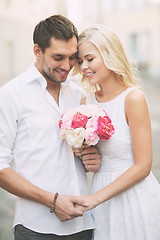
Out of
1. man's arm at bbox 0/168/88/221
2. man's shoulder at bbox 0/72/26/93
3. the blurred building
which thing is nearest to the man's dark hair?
man's shoulder at bbox 0/72/26/93

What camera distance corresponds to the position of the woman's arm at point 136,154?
2001 millimetres

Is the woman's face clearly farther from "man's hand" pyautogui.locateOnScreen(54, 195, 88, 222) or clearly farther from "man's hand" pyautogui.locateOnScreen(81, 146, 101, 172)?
"man's hand" pyautogui.locateOnScreen(54, 195, 88, 222)

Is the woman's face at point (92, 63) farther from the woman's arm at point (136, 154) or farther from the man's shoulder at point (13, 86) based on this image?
the man's shoulder at point (13, 86)

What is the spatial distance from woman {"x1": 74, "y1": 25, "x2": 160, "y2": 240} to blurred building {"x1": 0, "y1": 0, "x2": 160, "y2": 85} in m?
2.40

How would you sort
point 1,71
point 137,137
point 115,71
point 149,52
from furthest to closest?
1. point 149,52
2. point 1,71
3. point 115,71
4. point 137,137

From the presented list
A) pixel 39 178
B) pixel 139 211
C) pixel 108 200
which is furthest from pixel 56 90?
pixel 139 211

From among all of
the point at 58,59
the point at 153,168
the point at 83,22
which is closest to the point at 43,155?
the point at 58,59

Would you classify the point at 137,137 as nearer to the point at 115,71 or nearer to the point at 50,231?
A: the point at 115,71

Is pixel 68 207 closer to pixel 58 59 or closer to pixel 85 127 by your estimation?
pixel 85 127

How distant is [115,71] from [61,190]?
0.89m

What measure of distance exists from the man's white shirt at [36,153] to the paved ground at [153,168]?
7.55 ft

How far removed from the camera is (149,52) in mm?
11242

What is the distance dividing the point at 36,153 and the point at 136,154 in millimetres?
649

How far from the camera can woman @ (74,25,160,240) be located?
2.03m
